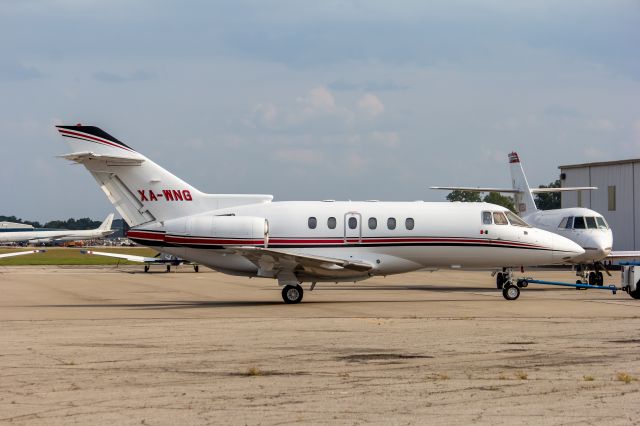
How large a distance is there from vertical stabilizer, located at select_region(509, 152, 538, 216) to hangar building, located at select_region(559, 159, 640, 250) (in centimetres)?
1360

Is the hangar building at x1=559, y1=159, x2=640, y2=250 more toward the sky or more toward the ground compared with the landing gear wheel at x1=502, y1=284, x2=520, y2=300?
more toward the sky

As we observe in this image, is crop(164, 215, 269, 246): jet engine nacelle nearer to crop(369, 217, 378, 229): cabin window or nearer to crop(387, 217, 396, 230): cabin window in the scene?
crop(369, 217, 378, 229): cabin window

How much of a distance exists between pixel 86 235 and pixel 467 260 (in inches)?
4529

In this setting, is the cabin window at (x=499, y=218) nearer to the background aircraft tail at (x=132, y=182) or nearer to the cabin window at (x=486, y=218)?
the cabin window at (x=486, y=218)

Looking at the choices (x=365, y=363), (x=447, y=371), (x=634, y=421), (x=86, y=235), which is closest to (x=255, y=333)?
(x=365, y=363)

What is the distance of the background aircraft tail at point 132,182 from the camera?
976 inches

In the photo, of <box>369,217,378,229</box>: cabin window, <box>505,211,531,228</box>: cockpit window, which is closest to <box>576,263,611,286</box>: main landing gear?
<box>505,211,531,228</box>: cockpit window

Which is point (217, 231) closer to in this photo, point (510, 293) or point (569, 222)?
point (510, 293)

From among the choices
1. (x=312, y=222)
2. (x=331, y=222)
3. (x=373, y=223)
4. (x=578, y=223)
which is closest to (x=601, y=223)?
(x=578, y=223)

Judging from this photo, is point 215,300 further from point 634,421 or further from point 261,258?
point 634,421

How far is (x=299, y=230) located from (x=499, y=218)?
5.91 metres

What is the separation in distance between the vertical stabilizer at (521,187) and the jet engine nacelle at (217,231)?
23472 mm

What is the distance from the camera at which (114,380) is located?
36.7 ft

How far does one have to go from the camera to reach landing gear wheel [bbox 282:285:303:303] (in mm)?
24922
